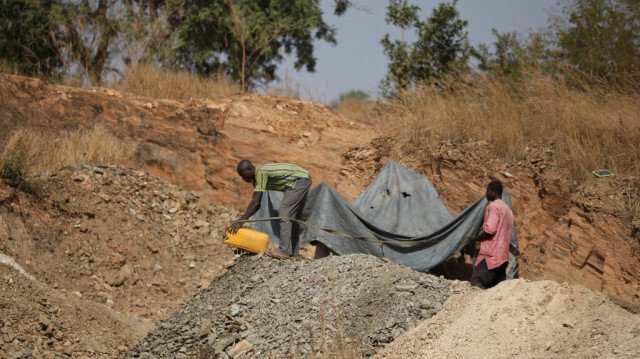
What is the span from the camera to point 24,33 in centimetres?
1495

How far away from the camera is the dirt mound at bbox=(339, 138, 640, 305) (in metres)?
8.91

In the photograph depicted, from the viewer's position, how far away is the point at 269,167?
829 centimetres

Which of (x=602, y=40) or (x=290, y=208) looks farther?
(x=602, y=40)

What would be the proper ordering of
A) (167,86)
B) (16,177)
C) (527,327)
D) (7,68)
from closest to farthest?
1. (527,327)
2. (16,177)
3. (167,86)
4. (7,68)

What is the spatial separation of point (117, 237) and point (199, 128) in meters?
3.18

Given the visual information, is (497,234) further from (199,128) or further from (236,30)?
(236,30)

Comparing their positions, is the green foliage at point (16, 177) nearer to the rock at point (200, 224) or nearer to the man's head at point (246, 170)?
the rock at point (200, 224)

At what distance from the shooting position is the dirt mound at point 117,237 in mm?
8719

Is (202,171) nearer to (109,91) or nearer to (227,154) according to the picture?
(227,154)

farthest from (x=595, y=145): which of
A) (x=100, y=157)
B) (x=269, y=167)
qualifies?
(x=100, y=157)

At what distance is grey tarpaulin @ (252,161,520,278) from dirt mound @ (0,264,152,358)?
2.19 meters

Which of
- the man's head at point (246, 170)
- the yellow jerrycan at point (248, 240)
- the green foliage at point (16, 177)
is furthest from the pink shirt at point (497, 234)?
the green foliage at point (16, 177)

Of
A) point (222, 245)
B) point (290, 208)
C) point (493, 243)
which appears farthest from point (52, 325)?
point (493, 243)

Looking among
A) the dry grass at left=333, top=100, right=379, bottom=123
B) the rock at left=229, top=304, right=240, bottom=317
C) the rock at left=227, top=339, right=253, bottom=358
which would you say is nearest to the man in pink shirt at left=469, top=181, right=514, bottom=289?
the rock at left=229, top=304, right=240, bottom=317
